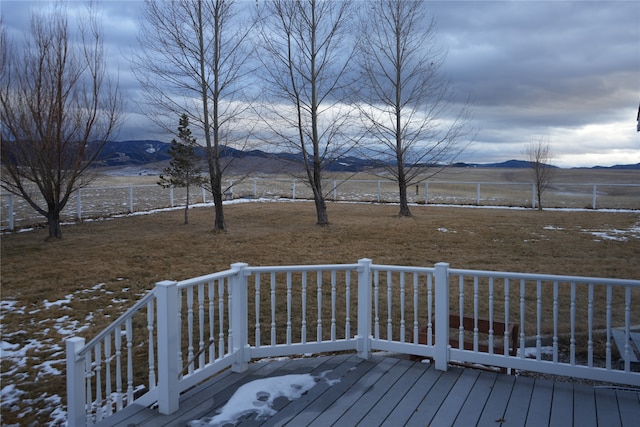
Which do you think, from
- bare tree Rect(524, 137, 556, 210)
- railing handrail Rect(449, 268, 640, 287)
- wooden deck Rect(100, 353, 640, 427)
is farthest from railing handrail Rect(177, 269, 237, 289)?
bare tree Rect(524, 137, 556, 210)

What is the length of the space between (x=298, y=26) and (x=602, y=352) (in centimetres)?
1259

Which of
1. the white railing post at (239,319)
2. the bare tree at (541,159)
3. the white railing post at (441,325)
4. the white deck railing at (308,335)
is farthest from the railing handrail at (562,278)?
the bare tree at (541,159)

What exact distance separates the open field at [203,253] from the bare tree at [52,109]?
169 centimetres

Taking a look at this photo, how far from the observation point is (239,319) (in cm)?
423

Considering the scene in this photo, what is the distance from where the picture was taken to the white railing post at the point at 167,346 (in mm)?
3486

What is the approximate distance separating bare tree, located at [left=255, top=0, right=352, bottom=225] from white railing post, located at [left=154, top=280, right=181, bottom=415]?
11.7 meters

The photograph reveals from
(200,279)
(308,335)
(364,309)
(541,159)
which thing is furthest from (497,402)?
(541,159)

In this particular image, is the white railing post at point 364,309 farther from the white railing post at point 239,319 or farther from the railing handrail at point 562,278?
the white railing post at point 239,319

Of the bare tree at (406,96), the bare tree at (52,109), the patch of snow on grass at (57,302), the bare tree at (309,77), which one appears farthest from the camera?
the bare tree at (406,96)

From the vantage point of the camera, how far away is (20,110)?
Answer: 11.4 m

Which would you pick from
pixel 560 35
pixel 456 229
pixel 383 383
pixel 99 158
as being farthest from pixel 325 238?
pixel 383 383

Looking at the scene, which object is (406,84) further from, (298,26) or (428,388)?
Answer: (428,388)

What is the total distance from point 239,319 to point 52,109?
9992 millimetres

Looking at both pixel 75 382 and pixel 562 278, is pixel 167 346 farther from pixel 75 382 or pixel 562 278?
pixel 562 278
